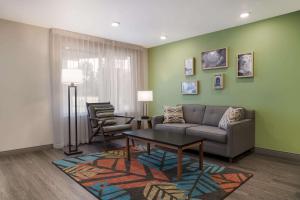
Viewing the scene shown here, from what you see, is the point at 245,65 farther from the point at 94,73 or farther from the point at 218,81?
the point at 94,73

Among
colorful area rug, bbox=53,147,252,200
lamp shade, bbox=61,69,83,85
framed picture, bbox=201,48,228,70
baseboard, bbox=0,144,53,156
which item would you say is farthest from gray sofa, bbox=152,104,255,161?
baseboard, bbox=0,144,53,156

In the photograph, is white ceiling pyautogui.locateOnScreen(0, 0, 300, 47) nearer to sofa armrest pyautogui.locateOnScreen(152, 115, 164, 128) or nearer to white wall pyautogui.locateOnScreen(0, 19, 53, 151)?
white wall pyautogui.locateOnScreen(0, 19, 53, 151)

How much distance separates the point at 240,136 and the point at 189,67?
2103 mm

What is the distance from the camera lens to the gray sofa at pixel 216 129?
3309 millimetres

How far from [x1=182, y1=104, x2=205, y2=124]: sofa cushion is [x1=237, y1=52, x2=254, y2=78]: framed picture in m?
1.05

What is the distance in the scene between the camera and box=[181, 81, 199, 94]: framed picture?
15.8 ft

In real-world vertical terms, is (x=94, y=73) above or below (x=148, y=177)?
above

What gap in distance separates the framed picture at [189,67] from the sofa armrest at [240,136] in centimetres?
173

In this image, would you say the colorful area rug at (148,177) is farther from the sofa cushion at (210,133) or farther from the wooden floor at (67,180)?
the sofa cushion at (210,133)

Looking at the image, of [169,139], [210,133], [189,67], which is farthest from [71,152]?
[189,67]

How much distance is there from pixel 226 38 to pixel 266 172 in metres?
2.67

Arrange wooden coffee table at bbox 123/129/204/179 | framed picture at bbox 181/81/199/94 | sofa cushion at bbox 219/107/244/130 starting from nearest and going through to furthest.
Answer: wooden coffee table at bbox 123/129/204/179 < sofa cushion at bbox 219/107/244/130 < framed picture at bbox 181/81/199/94

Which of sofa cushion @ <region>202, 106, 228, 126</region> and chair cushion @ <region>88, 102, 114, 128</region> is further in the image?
chair cushion @ <region>88, 102, 114, 128</region>

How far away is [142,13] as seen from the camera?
3445mm
